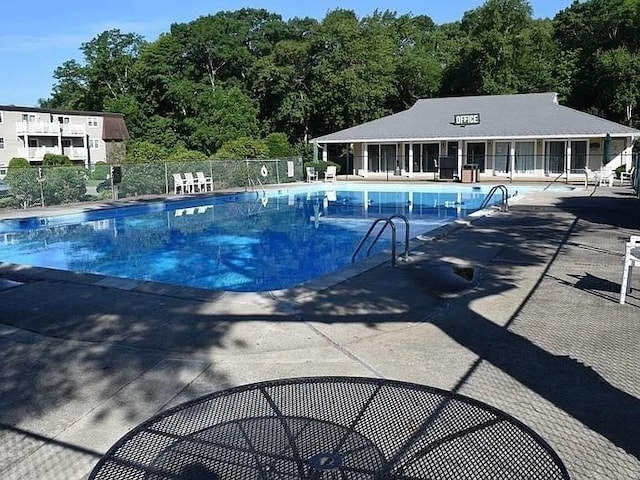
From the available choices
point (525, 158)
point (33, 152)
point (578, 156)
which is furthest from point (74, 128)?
point (578, 156)

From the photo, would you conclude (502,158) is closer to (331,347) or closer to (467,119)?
(467,119)

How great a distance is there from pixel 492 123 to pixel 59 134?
37.5 m

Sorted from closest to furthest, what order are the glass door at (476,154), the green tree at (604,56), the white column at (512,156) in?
the white column at (512,156) < the glass door at (476,154) < the green tree at (604,56)

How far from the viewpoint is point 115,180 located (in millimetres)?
19750

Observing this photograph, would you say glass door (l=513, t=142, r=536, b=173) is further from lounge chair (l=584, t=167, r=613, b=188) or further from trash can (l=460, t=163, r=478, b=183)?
lounge chair (l=584, t=167, r=613, b=188)

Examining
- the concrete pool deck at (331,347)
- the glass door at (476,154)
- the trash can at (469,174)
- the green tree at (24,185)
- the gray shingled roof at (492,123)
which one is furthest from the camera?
the glass door at (476,154)

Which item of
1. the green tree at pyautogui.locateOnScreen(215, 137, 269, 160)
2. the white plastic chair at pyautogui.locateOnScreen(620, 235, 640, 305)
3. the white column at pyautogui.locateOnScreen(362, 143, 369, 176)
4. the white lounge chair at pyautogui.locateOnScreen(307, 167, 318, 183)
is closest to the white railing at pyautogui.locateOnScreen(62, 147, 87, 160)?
the green tree at pyautogui.locateOnScreen(215, 137, 269, 160)

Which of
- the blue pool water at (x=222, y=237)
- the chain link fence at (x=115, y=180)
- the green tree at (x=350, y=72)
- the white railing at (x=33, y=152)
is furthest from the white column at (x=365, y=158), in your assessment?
the white railing at (x=33, y=152)

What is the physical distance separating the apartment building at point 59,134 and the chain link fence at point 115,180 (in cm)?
2333

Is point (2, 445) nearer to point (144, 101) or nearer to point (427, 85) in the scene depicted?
point (427, 85)

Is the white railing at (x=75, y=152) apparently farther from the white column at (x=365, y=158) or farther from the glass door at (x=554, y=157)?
the glass door at (x=554, y=157)

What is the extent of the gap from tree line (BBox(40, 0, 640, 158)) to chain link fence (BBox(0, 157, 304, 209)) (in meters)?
9.82

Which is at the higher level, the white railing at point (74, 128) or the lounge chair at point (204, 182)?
the white railing at point (74, 128)

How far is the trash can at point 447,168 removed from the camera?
28.0 m
